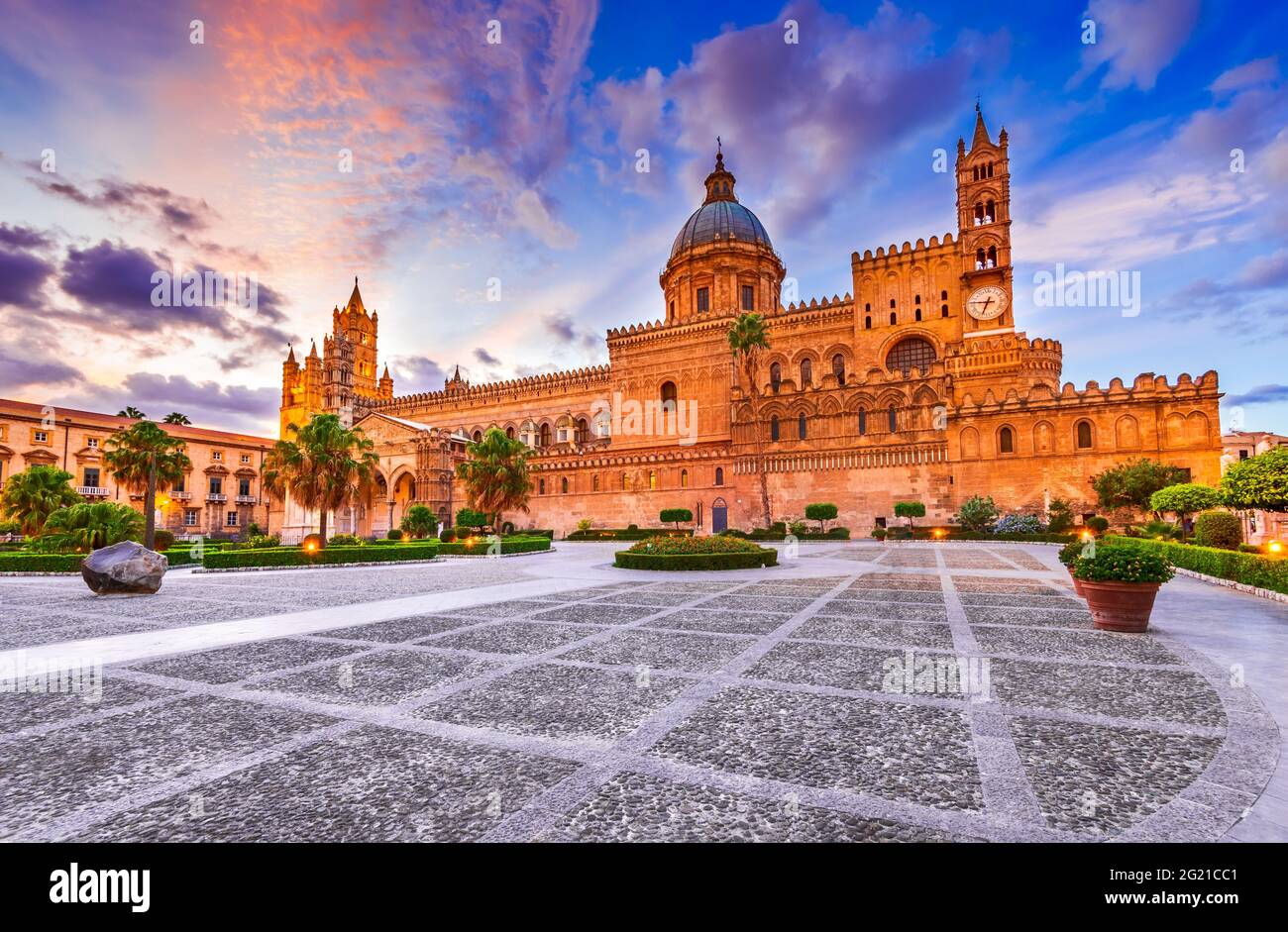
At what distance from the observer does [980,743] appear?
4.43m

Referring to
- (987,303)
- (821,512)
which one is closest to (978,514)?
(821,512)

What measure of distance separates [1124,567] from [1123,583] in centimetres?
30

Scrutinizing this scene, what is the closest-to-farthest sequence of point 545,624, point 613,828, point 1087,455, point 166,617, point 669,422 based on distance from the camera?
1. point 613,828
2. point 545,624
3. point 166,617
4. point 1087,455
5. point 669,422

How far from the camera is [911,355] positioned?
153ft

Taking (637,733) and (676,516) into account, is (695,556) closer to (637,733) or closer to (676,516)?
(637,733)

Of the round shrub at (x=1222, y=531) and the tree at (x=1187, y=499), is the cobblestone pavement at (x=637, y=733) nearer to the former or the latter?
the round shrub at (x=1222, y=531)

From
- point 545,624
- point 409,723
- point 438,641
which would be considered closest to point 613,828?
point 409,723

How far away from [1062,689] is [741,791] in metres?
4.27

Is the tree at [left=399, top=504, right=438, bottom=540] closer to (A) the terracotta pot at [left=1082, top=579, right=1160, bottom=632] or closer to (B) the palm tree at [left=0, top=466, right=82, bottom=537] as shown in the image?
(B) the palm tree at [left=0, top=466, right=82, bottom=537]

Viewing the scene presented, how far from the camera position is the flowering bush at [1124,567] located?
→ 8562mm

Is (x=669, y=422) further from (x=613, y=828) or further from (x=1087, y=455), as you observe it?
(x=613, y=828)

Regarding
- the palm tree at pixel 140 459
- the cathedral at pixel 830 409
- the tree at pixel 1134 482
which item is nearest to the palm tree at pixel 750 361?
the cathedral at pixel 830 409

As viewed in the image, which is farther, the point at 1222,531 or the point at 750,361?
the point at 750,361

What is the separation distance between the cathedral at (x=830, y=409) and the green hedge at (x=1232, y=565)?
75.0 ft
